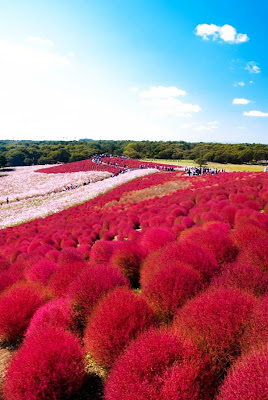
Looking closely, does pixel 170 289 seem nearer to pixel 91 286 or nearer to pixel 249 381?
pixel 91 286

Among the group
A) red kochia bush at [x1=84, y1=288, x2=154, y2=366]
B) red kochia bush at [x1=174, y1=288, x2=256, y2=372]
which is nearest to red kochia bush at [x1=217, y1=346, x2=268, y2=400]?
red kochia bush at [x1=174, y1=288, x2=256, y2=372]

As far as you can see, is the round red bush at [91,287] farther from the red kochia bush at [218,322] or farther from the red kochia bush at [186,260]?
the red kochia bush at [218,322]

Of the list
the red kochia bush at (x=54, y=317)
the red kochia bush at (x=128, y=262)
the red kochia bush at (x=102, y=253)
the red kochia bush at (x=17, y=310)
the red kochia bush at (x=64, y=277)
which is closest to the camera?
the red kochia bush at (x=54, y=317)

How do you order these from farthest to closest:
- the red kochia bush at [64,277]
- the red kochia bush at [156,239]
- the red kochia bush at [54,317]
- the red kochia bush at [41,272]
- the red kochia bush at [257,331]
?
the red kochia bush at [156,239] → the red kochia bush at [41,272] → the red kochia bush at [64,277] → the red kochia bush at [54,317] → the red kochia bush at [257,331]

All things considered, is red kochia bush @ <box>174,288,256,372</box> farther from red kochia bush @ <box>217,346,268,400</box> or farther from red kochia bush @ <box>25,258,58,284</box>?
red kochia bush @ <box>25,258,58,284</box>

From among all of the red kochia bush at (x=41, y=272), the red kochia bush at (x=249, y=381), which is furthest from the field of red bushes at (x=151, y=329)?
the red kochia bush at (x=41, y=272)
